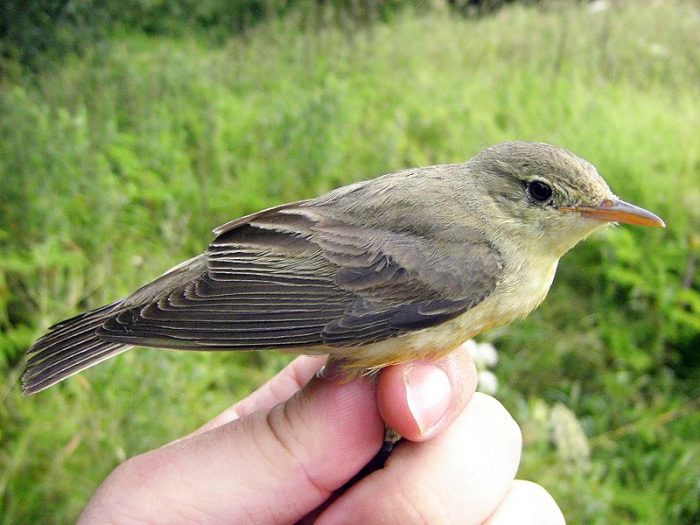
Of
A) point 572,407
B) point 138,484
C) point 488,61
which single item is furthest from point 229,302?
point 488,61

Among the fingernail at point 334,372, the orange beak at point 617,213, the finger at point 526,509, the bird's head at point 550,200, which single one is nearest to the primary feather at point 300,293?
the fingernail at point 334,372

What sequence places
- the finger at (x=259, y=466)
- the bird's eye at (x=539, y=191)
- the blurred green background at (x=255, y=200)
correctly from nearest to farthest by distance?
the finger at (x=259, y=466) < the bird's eye at (x=539, y=191) < the blurred green background at (x=255, y=200)

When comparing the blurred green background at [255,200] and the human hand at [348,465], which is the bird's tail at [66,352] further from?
the blurred green background at [255,200]

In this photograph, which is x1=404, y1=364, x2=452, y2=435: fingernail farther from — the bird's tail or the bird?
the bird's tail

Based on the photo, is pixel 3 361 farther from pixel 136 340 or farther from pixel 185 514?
pixel 185 514

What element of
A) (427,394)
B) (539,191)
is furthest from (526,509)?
(539,191)

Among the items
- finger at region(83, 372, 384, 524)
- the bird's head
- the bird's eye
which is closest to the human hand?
finger at region(83, 372, 384, 524)

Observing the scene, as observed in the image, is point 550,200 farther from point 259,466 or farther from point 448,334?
point 259,466
